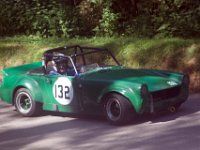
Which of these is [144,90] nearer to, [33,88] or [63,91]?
[63,91]

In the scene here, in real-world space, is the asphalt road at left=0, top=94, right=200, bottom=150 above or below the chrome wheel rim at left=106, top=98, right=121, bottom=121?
below

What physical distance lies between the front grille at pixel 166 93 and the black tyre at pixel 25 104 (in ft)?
6.94

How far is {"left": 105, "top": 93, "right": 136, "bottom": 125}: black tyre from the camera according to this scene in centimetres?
826

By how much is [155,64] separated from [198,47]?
3.25 ft

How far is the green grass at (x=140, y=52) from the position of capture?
11.6 metres

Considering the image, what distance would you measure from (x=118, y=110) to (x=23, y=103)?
1.99m

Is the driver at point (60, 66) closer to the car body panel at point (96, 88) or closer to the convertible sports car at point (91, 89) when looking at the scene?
the convertible sports car at point (91, 89)

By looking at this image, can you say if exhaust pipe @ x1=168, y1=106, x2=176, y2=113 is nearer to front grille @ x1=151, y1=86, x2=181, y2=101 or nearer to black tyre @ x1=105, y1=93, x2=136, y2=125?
front grille @ x1=151, y1=86, x2=181, y2=101

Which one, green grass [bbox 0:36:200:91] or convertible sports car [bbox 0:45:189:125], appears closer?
convertible sports car [bbox 0:45:189:125]

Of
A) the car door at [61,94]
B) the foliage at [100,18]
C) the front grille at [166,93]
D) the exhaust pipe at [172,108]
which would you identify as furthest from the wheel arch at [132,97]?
the foliage at [100,18]

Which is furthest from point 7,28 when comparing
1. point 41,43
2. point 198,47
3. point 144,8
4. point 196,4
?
point 198,47

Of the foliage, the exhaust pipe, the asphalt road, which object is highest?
the foliage

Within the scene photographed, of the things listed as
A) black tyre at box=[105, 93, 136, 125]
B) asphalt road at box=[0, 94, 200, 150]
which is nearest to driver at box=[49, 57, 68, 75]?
asphalt road at box=[0, 94, 200, 150]

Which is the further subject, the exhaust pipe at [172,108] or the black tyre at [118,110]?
the exhaust pipe at [172,108]
